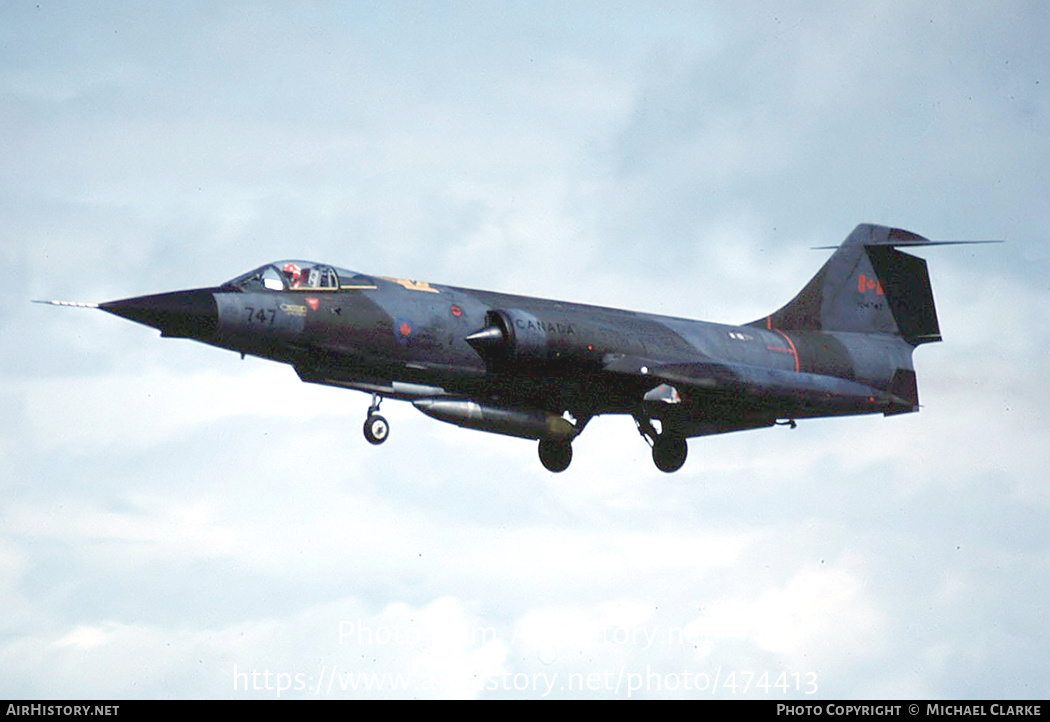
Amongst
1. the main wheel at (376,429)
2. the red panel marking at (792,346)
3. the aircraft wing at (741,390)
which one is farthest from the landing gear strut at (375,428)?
the red panel marking at (792,346)

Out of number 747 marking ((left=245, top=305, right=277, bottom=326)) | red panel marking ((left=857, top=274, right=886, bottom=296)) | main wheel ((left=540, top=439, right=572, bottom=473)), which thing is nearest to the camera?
number 747 marking ((left=245, top=305, right=277, bottom=326))

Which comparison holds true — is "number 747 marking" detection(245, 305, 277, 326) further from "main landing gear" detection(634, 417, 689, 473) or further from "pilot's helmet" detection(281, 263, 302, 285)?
"main landing gear" detection(634, 417, 689, 473)

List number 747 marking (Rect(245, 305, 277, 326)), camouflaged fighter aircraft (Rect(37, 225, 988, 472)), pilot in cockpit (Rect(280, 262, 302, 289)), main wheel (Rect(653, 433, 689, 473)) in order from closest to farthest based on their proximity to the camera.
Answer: number 747 marking (Rect(245, 305, 277, 326)), camouflaged fighter aircraft (Rect(37, 225, 988, 472)), pilot in cockpit (Rect(280, 262, 302, 289)), main wheel (Rect(653, 433, 689, 473))

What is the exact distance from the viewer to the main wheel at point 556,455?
28.0m

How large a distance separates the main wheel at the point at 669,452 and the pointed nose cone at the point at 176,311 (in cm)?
960

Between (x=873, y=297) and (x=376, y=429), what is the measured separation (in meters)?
12.9

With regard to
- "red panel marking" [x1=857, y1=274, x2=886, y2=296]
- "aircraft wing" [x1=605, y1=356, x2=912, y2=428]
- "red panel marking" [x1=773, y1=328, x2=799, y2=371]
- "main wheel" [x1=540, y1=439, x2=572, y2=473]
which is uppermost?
"red panel marking" [x1=857, y1=274, x2=886, y2=296]

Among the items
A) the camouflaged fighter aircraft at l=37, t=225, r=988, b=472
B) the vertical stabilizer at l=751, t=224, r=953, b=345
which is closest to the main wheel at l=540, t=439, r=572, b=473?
the camouflaged fighter aircraft at l=37, t=225, r=988, b=472

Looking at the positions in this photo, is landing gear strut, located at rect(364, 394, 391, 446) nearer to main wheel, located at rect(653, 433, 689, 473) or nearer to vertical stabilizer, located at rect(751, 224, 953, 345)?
main wheel, located at rect(653, 433, 689, 473)

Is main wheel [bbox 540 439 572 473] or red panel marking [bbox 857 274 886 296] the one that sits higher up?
red panel marking [bbox 857 274 886 296]

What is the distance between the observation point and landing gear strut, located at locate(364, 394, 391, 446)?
23.3 m

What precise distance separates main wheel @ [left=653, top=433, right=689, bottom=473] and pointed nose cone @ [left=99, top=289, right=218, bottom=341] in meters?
9.60

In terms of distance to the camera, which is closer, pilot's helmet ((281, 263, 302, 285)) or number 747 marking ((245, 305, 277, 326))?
number 747 marking ((245, 305, 277, 326))
